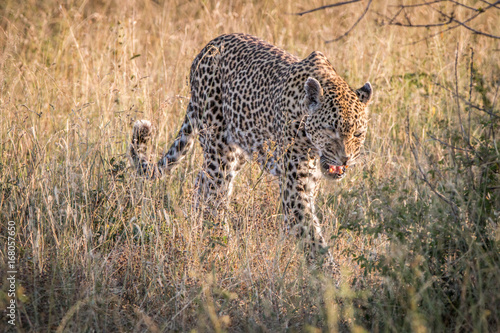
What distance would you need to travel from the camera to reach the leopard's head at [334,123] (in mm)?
4367

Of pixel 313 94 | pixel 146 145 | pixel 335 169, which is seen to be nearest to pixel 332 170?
pixel 335 169

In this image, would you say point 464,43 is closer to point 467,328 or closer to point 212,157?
point 212,157

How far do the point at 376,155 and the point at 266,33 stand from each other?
3.43 meters

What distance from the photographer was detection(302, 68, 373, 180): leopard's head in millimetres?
4367

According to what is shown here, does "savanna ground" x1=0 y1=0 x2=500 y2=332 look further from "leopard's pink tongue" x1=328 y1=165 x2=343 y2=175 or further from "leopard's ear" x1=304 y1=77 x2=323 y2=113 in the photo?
"leopard's ear" x1=304 y1=77 x2=323 y2=113

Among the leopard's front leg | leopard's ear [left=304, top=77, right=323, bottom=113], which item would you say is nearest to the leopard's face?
leopard's ear [left=304, top=77, right=323, bottom=113]

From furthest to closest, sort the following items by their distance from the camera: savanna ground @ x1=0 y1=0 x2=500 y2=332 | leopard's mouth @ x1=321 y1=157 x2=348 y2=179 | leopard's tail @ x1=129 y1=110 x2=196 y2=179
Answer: leopard's tail @ x1=129 y1=110 x2=196 y2=179 → leopard's mouth @ x1=321 y1=157 x2=348 y2=179 → savanna ground @ x1=0 y1=0 x2=500 y2=332

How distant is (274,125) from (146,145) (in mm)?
1188

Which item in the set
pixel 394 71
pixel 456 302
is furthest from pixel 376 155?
pixel 456 302

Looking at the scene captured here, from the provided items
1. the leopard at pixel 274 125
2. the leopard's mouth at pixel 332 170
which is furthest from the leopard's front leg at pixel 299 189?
the leopard's mouth at pixel 332 170

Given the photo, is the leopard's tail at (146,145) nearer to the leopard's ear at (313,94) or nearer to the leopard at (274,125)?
the leopard at (274,125)

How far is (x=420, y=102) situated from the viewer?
7000 millimetres

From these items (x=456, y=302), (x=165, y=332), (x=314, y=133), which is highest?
(x=314, y=133)

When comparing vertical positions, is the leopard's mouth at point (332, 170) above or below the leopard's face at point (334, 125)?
below
